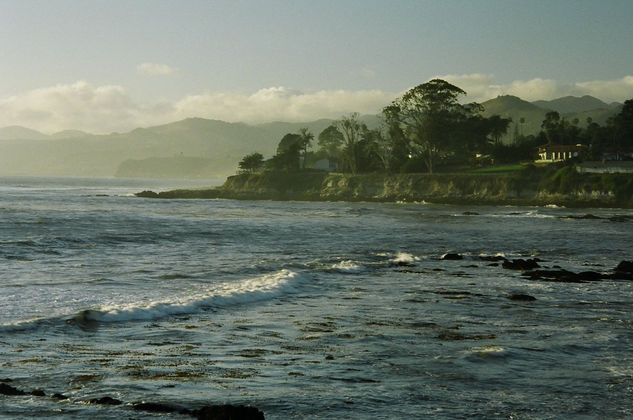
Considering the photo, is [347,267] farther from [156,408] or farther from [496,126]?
[496,126]

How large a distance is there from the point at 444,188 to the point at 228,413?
352 feet

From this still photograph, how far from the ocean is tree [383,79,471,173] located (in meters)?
94.8

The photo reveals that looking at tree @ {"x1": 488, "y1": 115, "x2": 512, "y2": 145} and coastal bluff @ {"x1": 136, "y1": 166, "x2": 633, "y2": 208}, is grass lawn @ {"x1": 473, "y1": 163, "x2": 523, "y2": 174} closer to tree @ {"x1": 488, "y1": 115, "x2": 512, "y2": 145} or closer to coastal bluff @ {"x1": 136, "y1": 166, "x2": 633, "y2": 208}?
coastal bluff @ {"x1": 136, "y1": 166, "x2": 633, "y2": 208}

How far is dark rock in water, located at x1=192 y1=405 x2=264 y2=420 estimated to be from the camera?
9.09m

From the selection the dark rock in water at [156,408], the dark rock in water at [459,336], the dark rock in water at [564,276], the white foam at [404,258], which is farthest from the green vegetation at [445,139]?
the dark rock in water at [156,408]

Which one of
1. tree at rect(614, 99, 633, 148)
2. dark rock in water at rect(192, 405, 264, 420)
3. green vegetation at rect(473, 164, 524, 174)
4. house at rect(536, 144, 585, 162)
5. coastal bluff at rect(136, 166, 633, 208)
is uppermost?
tree at rect(614, 99, 633, 148)

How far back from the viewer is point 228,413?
924cm

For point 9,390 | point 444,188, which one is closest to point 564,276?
point 9,390

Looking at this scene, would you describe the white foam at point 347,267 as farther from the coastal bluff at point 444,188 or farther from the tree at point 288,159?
the tree at point 288,159

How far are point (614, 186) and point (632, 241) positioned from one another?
176 feet

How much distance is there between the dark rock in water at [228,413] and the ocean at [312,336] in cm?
46

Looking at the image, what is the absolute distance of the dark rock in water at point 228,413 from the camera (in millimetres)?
9094

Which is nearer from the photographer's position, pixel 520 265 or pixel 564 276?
pixel 564 276

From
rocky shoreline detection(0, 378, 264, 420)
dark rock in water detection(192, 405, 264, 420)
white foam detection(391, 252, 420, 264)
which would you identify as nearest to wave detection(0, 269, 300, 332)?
rocky shoreline detection(0, 378, 264, 420)
